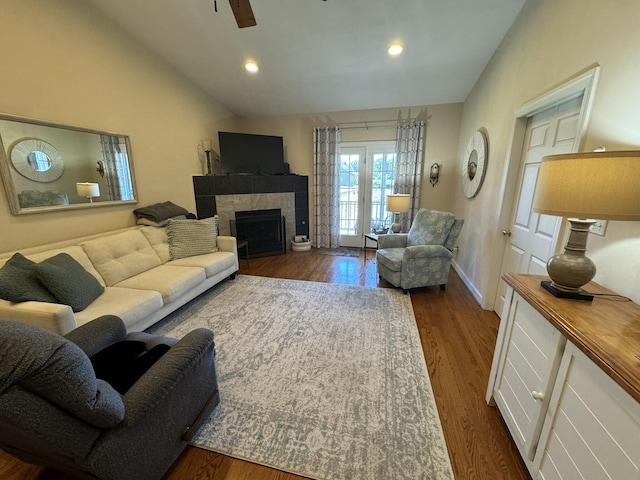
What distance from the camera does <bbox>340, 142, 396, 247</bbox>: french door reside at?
179 inches

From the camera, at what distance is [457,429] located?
138 cm

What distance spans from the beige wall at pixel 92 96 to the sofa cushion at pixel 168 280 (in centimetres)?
78

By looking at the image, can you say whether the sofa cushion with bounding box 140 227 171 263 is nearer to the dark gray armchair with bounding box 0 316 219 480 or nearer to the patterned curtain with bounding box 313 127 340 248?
the dark gray armchair with bounding box 0 316 219 480

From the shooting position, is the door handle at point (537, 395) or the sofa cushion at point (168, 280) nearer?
the door handle at point (537, 395)

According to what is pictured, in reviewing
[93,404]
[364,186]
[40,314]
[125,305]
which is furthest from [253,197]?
[93,404]

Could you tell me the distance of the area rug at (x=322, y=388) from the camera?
48.7 inches

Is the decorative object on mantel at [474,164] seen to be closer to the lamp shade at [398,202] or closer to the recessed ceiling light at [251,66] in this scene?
the lamp shade at [398,202]

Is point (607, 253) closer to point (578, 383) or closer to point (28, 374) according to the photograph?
point (578, 383)

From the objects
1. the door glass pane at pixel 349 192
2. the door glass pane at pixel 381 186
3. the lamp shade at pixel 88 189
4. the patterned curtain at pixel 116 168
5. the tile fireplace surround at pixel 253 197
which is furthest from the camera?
the door glass pane at pixel 349 192

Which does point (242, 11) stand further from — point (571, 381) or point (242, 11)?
point (571, 381)

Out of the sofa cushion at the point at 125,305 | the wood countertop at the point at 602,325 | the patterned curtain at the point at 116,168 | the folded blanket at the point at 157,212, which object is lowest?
the sofa cushion at the point at 125,305

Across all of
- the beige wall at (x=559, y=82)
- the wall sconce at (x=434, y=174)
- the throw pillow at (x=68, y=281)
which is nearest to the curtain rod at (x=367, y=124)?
the wall sconce at (x=434, y=174)

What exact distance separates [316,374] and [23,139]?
9.84 feet

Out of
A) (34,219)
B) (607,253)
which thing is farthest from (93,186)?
(607,253)
